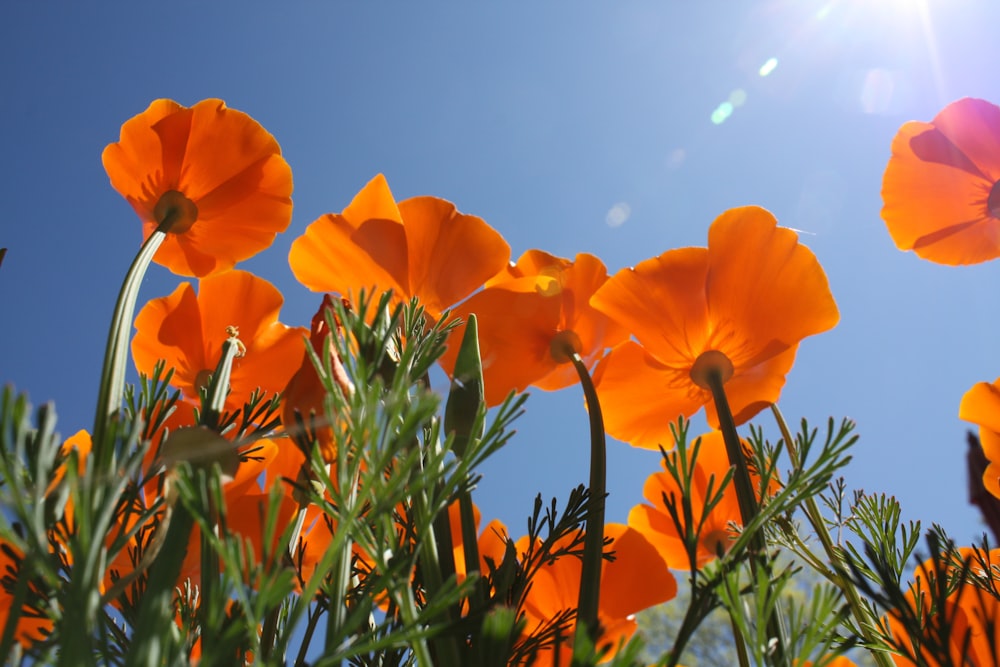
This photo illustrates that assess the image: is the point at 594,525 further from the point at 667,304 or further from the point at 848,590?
the point at 667,304

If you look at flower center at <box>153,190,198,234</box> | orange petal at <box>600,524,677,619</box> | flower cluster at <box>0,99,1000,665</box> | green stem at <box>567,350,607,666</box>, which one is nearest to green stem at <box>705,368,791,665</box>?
flower cluster at <box>0,99,1000,665</box>

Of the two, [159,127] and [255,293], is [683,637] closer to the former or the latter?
[255,293]

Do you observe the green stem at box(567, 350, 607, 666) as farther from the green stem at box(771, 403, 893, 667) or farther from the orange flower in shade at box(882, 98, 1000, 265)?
the orange flower in shade at box(882, 98, 1000, 265)

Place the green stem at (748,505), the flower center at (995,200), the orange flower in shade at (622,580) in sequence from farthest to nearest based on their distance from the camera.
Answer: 1. the flower center at (995,200)
2. the orange flower in shade at (622,580)
3. the green stem at (748,505)

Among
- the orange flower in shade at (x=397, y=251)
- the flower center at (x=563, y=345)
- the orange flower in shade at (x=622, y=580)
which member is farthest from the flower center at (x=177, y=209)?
the orange flower in shade at (x=622, y=580)

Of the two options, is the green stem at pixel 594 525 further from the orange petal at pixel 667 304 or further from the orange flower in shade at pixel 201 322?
the orange flower in shade at pixel 201 322

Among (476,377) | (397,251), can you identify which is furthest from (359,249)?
(476,377)

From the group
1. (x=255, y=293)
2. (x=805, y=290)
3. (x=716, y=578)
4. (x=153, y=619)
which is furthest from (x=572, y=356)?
(x=153, y=619)
